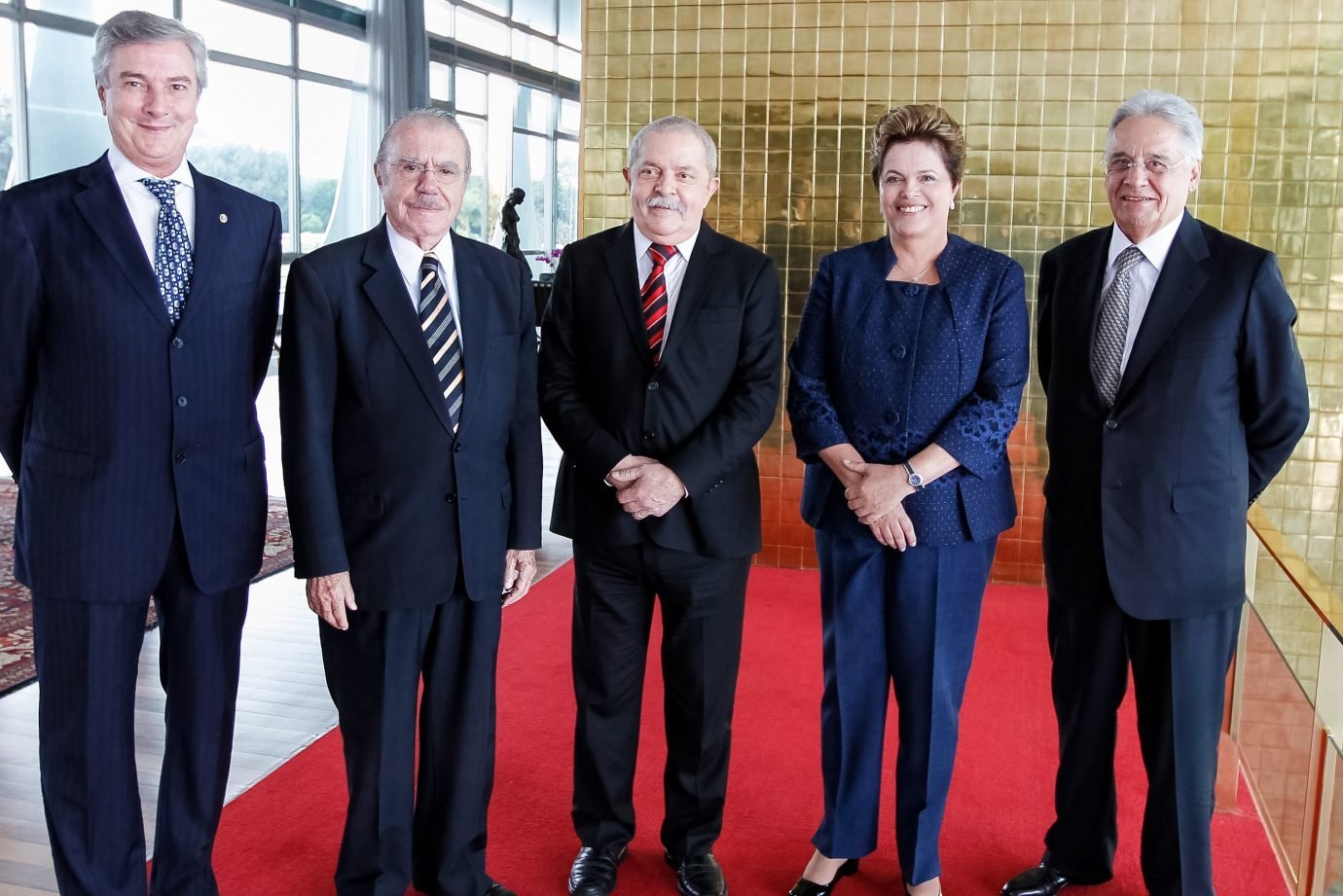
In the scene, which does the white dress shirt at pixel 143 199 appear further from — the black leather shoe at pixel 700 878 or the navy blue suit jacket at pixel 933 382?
the black leather shoe at pixel 700 878

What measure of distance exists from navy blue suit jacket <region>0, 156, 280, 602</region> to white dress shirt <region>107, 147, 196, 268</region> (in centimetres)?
2

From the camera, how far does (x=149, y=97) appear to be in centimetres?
229

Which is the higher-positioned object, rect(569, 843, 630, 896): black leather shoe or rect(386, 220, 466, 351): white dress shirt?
rect(386, 220, 466, 351): white dress shirt

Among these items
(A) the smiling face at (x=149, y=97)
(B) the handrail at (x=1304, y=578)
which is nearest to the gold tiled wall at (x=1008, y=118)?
(B) the handrail at (x=1304, y=578)

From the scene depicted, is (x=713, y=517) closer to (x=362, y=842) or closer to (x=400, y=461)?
(x=400, y=461)

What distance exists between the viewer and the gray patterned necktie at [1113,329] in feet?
8.55

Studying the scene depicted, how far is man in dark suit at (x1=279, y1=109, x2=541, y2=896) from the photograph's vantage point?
8.01 feet

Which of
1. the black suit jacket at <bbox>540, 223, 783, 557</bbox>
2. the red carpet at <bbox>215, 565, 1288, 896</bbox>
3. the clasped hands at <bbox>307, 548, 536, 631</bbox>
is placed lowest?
the red carpet at <bbox>215, 565, 1288, 896</bbox>

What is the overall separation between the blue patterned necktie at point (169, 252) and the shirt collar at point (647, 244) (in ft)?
3.00

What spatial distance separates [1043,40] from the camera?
17.3 feet

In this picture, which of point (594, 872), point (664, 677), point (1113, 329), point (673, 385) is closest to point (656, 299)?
point (673, 385)

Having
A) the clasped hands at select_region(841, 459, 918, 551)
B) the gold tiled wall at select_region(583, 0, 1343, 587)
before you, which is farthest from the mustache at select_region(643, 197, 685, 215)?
the gold tiled wall at select_region(583, 0, 1343, 587)

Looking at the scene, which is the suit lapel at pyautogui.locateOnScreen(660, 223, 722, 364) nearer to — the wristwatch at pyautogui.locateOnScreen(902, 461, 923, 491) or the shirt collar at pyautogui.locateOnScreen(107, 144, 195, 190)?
the wristwatch at pyautogui.locateOnScreen(902, 461, 923, 491)

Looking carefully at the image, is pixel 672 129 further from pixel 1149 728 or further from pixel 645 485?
pixel 1149 728
